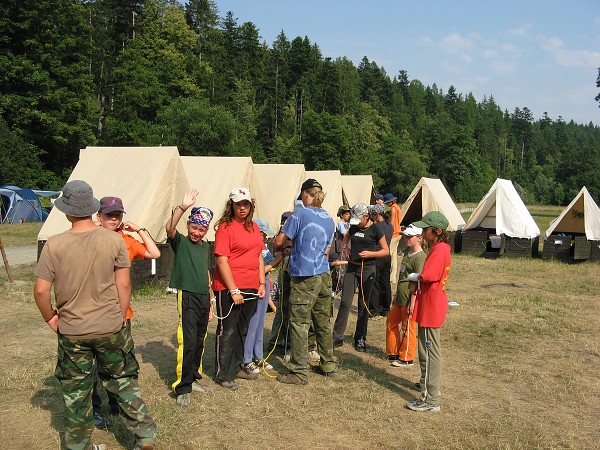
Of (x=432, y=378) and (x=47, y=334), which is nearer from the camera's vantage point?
(x=432, y=378)

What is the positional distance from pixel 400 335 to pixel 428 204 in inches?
419

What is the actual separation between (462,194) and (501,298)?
73194mm

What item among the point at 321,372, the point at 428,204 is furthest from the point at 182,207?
the point at 428,204

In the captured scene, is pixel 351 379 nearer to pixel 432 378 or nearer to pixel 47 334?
pixel 432 378

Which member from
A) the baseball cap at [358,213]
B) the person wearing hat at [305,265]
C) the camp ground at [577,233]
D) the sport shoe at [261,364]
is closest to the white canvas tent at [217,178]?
the baseball cap at [358,213]

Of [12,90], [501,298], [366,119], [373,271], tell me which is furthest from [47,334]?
[366,119]

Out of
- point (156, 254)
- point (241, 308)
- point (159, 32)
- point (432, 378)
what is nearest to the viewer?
point (156, 254)

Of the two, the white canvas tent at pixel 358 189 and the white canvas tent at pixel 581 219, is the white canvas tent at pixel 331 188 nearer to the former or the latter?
the white canvas tent at pixel 358 189

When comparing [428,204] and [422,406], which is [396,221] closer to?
[422,406]

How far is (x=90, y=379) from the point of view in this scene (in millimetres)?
3736

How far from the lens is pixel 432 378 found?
16.6ft

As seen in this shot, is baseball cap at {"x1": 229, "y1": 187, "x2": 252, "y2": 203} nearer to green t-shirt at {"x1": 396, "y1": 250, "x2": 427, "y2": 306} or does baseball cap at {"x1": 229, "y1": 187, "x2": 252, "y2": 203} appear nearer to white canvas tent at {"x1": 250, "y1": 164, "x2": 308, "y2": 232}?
green t-shirt at {"x1": 396, "y1": 250, "x2": 427, "y2": 306}

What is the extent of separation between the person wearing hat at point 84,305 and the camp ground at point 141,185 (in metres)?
6.36

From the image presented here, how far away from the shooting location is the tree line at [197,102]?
1433 inches
